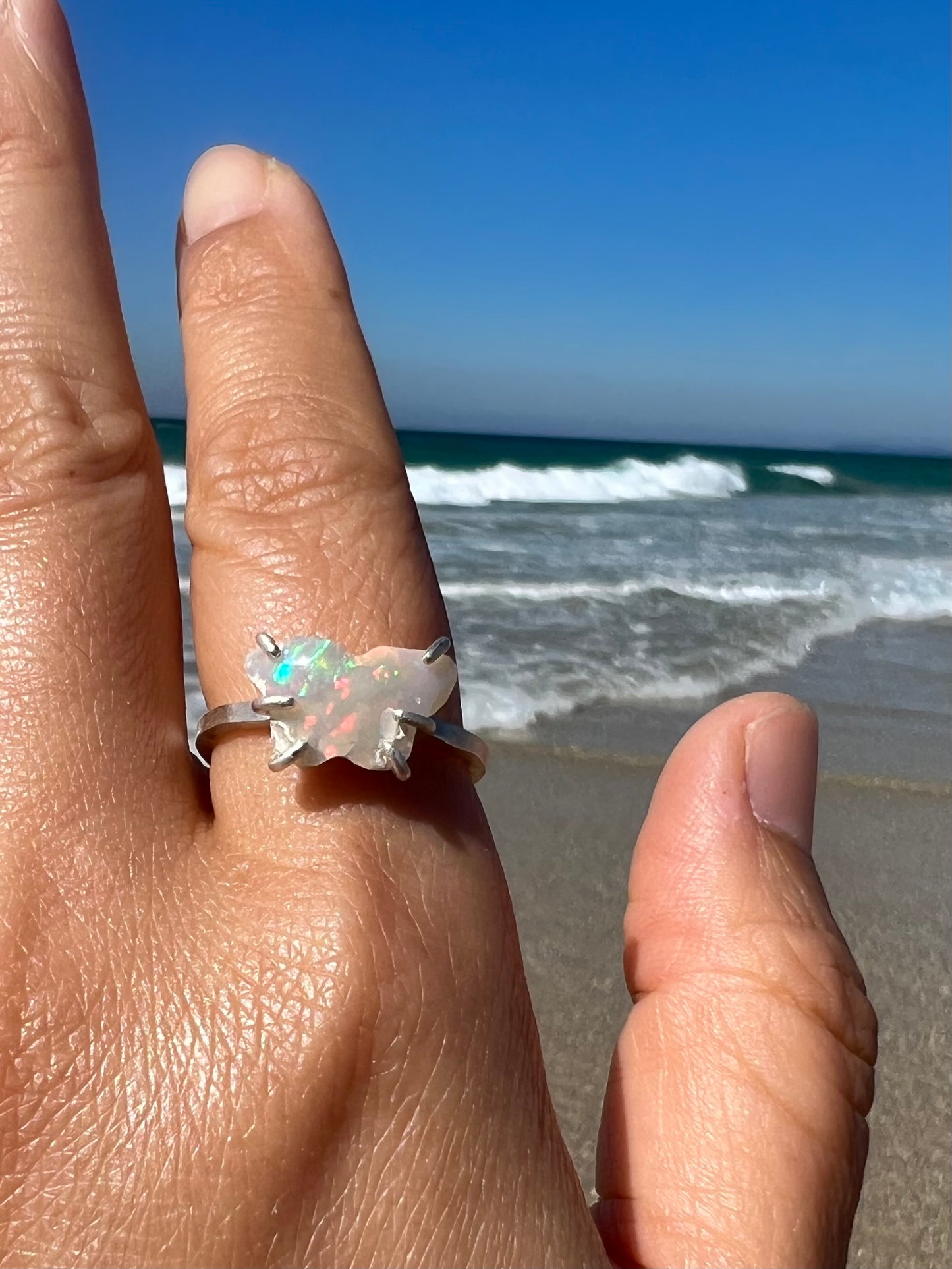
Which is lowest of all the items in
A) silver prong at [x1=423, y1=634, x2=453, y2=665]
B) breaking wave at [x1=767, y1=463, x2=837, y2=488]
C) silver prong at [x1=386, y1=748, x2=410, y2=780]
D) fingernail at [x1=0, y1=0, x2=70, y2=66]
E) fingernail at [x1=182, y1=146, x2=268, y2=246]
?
breaking wave at [x1=767, y1=463, x2=837, y2=488]

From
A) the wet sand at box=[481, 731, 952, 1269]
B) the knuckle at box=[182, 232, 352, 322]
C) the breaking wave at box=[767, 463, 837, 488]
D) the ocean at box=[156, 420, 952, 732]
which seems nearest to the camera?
the knuckle at box=[182, 232, 352, 322]

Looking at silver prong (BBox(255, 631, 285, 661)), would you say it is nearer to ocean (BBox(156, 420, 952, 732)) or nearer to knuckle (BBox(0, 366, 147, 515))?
knuckle (BBox(0, 366, 147, 515))

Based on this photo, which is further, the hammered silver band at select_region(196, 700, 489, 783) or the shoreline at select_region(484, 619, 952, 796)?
the shoreline at select_region(484, 619, 952, 796)

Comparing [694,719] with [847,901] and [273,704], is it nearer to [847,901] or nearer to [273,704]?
[847,901]

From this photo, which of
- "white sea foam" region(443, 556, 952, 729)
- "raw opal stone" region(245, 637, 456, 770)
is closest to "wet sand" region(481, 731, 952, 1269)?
"white sea foam" region(443, 556, 952, 729)

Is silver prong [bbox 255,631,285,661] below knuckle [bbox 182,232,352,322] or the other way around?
below

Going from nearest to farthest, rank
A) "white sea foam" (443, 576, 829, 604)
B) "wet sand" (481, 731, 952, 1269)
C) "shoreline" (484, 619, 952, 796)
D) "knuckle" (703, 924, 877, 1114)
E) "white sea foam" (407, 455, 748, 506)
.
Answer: "knuckle" (703, 924, 877, 1114), "wet sand" (481, 731, 952, 1269), "shoreline" (484, 619, 952, 796), "white sea foam" (443, 576, 829, 604), "white sea foam" (407, 455, 748, 506)

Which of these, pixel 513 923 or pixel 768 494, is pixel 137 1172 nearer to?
pixel 513 923
